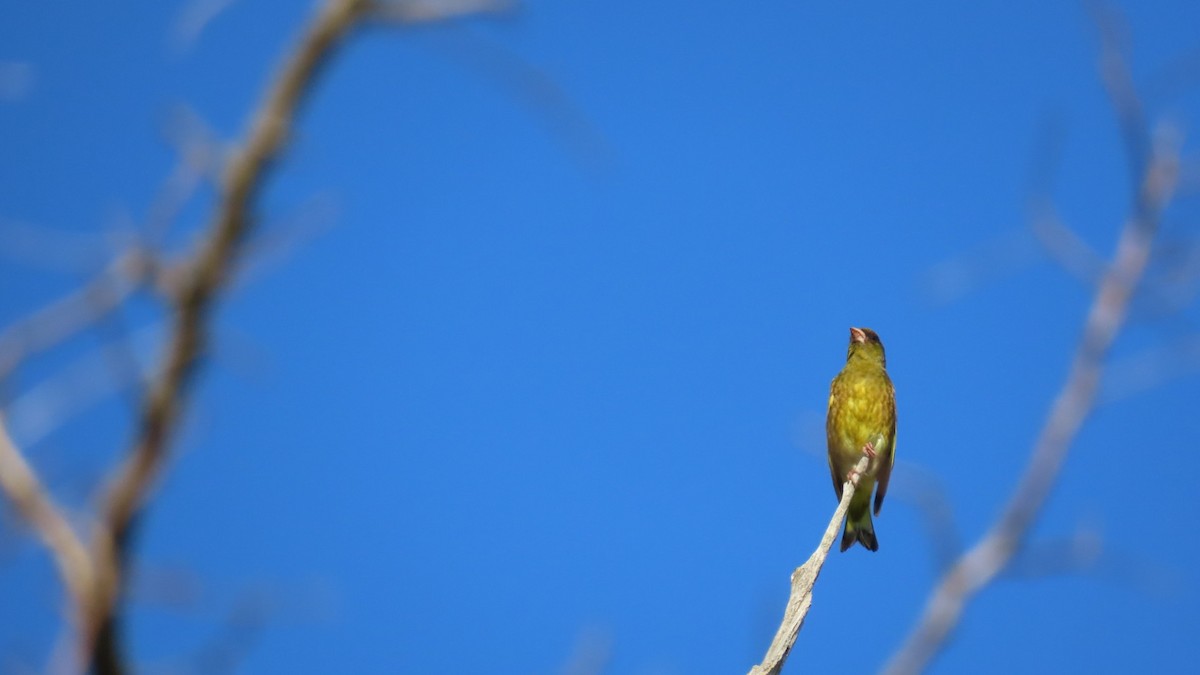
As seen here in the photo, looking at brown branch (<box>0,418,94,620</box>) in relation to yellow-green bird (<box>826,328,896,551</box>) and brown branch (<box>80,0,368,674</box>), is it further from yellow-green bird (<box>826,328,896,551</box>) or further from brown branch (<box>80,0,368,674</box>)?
yellow-green bird (<box>826,328,896,551</box>)

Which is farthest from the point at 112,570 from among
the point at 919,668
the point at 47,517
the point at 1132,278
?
the point at 919,668

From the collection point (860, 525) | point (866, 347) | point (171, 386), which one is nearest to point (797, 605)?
point (171, 386)

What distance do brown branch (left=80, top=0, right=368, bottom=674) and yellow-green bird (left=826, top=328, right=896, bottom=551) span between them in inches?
271

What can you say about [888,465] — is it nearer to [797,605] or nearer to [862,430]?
[862,430]

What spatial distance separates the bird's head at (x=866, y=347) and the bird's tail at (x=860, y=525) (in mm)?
1159

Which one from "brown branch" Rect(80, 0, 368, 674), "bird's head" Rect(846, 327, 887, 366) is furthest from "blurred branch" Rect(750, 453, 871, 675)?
"bird's head" Rect(846, 327, 887, 366)

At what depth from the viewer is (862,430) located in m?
8.49

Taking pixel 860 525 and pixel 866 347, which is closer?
pixel 860 525

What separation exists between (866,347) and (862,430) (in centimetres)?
80

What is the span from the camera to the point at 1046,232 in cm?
432

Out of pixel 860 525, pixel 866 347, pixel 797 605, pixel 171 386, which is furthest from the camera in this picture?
pixel 866 347

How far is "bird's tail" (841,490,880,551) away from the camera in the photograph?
8.16 meters

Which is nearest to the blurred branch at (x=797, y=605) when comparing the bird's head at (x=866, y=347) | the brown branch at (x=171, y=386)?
the brown branch at (x=171, y=386)

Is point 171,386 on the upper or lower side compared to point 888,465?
lower
